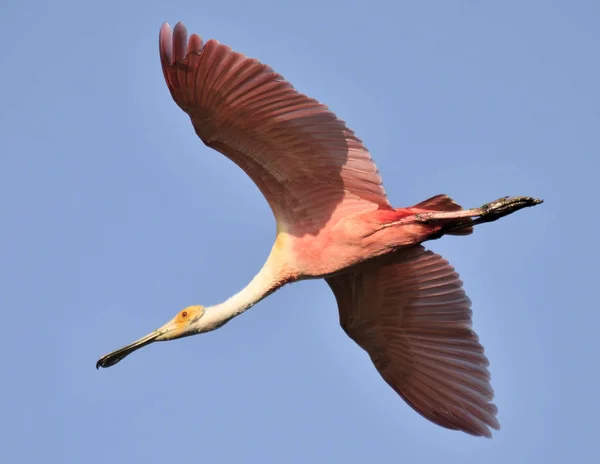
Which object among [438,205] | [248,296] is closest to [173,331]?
[248,296]

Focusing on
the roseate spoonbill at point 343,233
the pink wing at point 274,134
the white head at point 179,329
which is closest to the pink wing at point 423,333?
the roseate spoonbill at point 343,233

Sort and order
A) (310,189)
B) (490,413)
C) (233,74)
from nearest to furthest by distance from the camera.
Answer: (233,74) < (310,189) < (490,413)

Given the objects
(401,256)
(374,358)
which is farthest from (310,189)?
(374,358)

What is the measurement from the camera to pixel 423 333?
16234 millimetres

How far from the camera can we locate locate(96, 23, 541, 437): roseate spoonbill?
13.6 m

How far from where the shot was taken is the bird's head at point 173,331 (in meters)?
15.1

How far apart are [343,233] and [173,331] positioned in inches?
104

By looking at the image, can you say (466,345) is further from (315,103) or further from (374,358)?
(315,103)

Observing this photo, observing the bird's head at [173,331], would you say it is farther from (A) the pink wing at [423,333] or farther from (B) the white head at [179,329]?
(A) the pink wing at [423,333]

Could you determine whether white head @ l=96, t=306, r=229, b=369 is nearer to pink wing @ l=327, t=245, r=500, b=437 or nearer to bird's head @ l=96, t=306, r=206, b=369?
bird's head @ l=96, t=306, r=206, b=369

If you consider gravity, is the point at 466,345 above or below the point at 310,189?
below

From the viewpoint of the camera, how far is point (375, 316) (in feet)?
53.4

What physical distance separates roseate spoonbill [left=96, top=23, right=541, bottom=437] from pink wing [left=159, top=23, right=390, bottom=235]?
13mm

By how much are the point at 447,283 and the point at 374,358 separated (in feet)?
5.37
